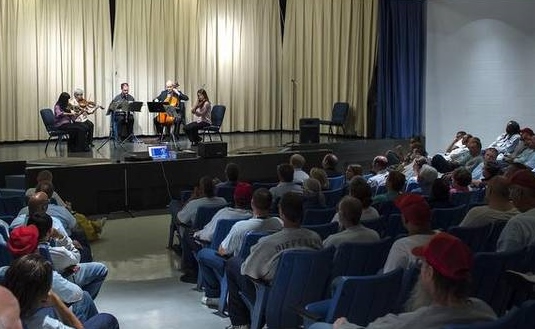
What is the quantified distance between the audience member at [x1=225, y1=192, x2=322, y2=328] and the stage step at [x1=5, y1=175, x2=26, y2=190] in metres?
5.20

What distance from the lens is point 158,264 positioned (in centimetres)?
728

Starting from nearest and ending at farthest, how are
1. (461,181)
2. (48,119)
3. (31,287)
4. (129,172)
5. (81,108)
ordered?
(31,287)
(461,181)
(129,172)
(48,119)
(81,108)

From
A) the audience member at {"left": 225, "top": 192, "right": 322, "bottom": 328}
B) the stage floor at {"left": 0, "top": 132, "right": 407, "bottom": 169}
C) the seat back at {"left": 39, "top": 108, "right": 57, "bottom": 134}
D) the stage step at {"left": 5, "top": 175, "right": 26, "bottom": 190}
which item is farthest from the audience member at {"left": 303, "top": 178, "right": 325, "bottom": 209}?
the seat back at {"left": 39, "top": 108, "right": 57, "bottom": 134}

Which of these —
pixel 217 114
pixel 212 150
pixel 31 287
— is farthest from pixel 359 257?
pixel 217 114

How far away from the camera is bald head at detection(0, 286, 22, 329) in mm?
2434

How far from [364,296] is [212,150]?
7.07 meters

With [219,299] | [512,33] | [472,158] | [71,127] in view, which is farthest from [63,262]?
[512,33]

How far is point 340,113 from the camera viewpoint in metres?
15.3

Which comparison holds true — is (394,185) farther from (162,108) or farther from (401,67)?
(401,67)

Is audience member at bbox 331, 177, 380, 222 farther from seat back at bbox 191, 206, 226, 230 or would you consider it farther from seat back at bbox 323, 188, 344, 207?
seat back at bbox 323, 188, 344, 207

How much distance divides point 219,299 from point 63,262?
1.49 metres

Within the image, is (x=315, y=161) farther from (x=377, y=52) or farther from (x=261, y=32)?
(x=261, y=32)

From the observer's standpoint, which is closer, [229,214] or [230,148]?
[229,214]

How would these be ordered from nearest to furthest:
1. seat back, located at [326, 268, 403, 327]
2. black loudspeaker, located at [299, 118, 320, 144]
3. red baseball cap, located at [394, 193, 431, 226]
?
seat back, located at [326, 268, 403, 327] → red baseball cap, located at [394, 193, 431, 226] → black loudspeaker, located at [299, 118, 320, 144]
